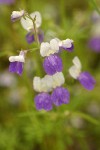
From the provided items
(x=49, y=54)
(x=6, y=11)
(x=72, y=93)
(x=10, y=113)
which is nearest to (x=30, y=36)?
(x=49, y=54)

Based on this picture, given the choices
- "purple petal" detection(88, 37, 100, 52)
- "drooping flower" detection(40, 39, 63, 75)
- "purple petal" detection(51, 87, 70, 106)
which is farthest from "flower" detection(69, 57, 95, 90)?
"purple petal" detection(88, 37, 100, 52)

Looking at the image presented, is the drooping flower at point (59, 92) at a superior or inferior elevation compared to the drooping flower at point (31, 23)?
inferior

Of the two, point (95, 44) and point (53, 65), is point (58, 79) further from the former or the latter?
point (95, 44)

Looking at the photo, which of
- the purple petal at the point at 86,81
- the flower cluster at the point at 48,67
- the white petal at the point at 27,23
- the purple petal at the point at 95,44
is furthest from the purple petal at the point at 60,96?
the purple petal at the point at 95,44

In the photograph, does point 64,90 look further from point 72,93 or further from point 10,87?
point 10,87

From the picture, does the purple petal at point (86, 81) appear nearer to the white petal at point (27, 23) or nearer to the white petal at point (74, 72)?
the white petal at point (74, 72)

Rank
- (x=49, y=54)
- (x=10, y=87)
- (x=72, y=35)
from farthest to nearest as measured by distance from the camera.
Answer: (x=10, y=87), (x=72, y=35), (x=49, y=54)

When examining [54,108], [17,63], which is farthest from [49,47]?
[54,108]
